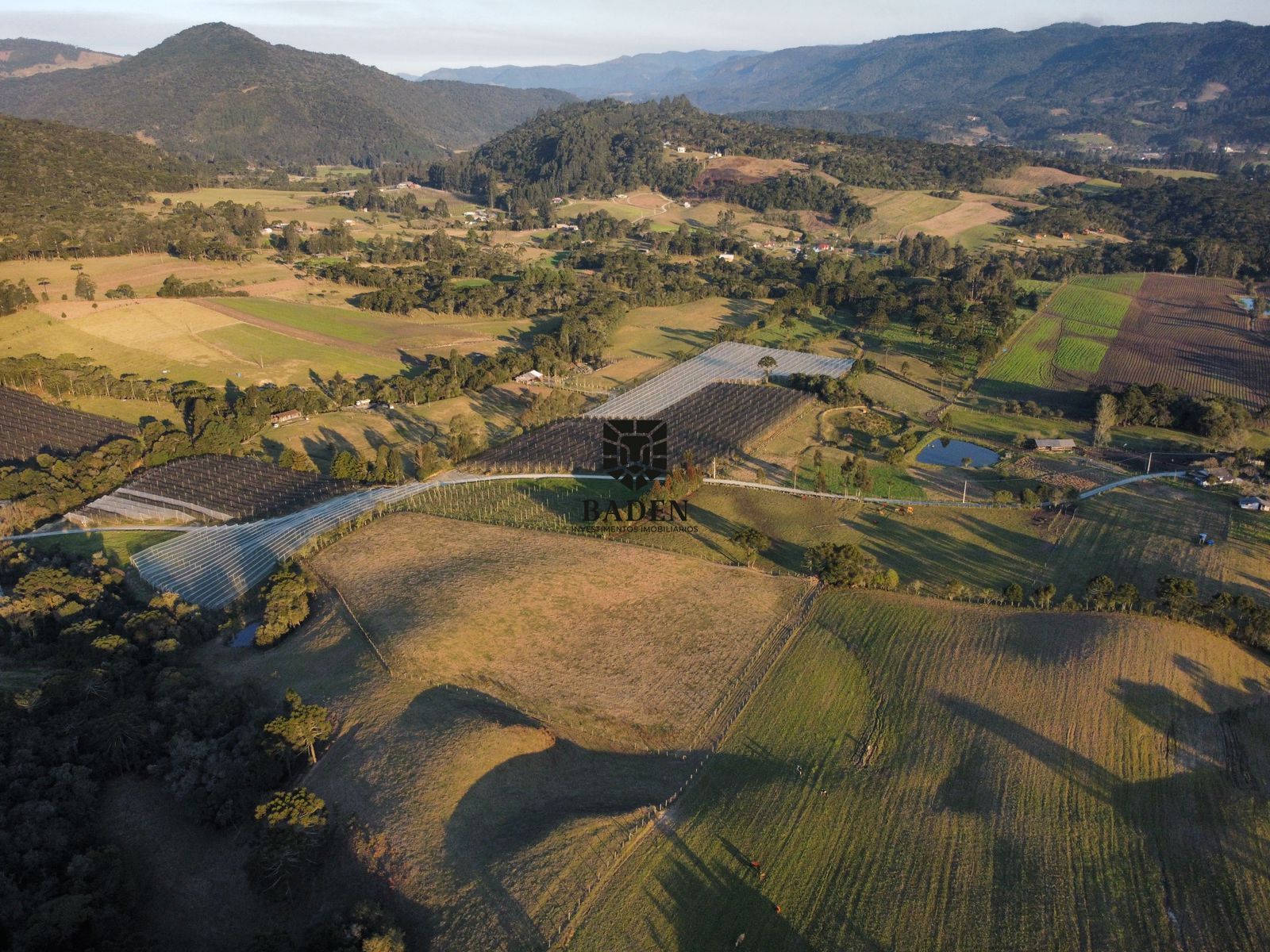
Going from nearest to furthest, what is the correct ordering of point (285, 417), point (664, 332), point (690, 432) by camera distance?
point (690, 432), point (285, 417), point (664, 332)

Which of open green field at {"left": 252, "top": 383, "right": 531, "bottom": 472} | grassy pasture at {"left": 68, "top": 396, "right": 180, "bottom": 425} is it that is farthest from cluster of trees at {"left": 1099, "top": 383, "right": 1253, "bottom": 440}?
grassy pasture at {"left": 68, "top": 396, "right": 180, "bottom": 425}

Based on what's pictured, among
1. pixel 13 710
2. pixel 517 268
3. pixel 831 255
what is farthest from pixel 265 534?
pixel 831 255

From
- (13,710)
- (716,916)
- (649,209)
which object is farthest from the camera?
(649,209)

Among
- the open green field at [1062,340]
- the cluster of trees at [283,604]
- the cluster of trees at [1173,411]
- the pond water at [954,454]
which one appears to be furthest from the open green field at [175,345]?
the cluster of trees at [1173,411]

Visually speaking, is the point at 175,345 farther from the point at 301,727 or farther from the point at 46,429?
the point at 301,727

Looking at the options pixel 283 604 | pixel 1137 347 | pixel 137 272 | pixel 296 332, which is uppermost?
pixel 137 272

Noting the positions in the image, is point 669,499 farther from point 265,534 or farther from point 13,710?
point 13,710

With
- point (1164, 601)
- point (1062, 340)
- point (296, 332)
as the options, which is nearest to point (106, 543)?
point (296, 332)
